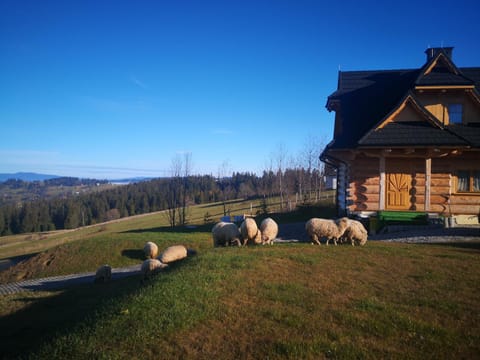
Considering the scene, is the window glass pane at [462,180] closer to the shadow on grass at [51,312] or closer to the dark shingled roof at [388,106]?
the dark shingled roof at [388,106]

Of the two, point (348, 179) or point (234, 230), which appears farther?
point (348, 179)

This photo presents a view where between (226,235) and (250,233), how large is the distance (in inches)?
43.9

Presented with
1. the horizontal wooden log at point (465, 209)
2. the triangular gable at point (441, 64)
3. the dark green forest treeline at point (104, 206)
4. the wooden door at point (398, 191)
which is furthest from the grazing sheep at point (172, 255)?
the dark green forest treeline at point (104, 206)

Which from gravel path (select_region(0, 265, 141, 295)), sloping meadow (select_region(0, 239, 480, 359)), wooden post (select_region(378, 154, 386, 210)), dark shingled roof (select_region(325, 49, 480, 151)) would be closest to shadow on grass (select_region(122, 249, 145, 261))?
gravel path (select_region(0, 265, 141, 295))

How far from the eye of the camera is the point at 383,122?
16.5 m

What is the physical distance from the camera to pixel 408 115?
16.7 meters

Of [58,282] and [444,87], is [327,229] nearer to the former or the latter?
[444,87]

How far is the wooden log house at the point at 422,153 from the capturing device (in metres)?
15.9

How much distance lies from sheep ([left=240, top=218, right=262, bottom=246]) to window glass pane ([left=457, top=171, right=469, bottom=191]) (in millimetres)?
12244

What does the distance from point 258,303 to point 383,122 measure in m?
14.1

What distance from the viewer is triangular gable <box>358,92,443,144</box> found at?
53.2ft

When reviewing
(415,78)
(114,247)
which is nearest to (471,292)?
(415,78)

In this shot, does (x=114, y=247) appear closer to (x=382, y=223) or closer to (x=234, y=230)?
(x=234, y=230)

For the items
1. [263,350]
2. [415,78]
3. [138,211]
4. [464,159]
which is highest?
[415,78]
